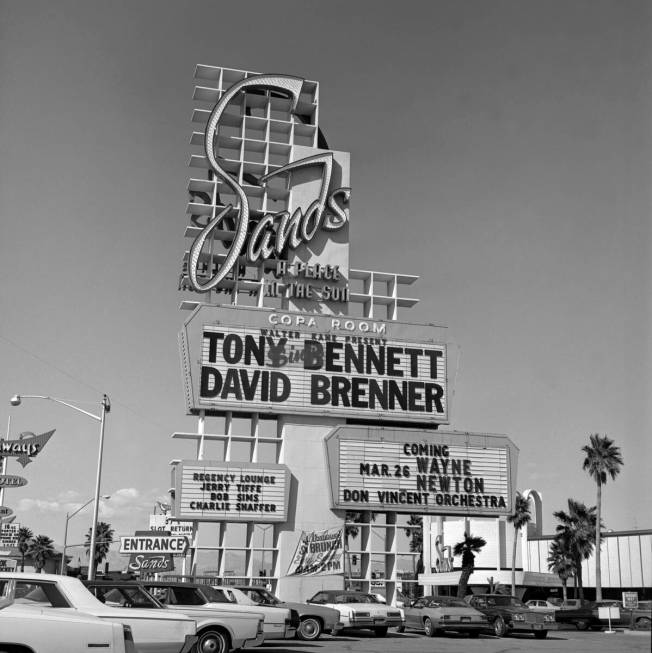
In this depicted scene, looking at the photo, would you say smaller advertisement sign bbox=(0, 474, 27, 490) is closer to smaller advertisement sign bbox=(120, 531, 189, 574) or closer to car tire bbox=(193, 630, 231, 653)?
smaller advertisement sign bbox=(120, 531, 189, 574)

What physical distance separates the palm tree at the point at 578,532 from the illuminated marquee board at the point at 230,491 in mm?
42399

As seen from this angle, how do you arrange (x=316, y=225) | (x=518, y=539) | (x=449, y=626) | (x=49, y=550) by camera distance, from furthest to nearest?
(x=49, y=550) < (x=518, y=539) < (x=316, y=225) < (x=449, y=626)

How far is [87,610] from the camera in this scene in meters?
13.1

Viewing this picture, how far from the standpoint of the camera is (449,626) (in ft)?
95.6

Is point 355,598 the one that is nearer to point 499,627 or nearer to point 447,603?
point 447,603

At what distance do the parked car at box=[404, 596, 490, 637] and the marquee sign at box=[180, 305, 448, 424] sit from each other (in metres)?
13.6

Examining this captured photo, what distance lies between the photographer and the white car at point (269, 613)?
72.3 feet

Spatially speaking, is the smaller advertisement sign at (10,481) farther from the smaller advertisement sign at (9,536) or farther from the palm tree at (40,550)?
the palm tree at (40,550)

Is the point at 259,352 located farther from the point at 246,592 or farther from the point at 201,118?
the point at 246,592

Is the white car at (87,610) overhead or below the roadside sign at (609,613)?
overhead

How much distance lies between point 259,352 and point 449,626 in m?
17.1

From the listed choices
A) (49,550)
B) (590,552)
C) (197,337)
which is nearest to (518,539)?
(590,552)

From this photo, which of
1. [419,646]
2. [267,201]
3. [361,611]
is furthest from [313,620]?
[267,201]

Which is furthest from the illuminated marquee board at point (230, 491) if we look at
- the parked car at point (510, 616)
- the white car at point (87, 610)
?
the white car at point (87, 610)
